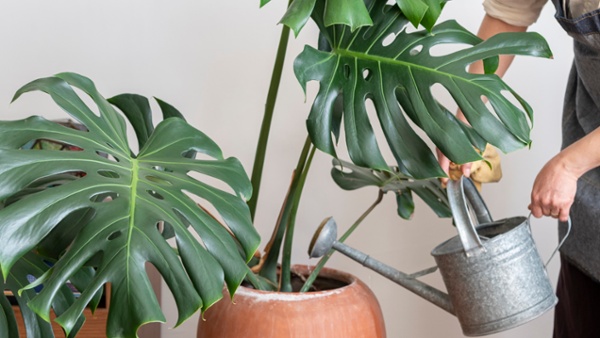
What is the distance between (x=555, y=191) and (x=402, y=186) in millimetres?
341

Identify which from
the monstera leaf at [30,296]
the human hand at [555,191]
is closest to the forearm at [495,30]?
the human hand at [555,191]

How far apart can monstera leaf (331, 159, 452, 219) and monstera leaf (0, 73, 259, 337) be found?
44cm

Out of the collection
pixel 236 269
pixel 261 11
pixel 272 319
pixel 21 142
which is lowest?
pixel 272 319

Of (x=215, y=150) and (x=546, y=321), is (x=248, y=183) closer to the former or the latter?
(x=215, y=150)

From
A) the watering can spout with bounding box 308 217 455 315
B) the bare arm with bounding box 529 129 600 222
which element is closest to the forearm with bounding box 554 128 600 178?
the bare arm with bounding box 529 129 600 222

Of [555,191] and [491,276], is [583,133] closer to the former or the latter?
[555,191]

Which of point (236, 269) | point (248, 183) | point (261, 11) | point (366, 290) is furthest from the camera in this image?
point (261, 11)

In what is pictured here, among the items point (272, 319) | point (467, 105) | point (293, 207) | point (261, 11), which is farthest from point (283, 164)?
point (467, 105)

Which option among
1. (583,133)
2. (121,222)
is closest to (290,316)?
(121,222)

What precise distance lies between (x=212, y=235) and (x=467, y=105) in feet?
1.41

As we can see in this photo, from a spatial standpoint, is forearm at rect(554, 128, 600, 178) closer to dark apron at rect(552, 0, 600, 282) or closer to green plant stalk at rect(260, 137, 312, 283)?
dark apron at rect(552, 0, 600, 282)

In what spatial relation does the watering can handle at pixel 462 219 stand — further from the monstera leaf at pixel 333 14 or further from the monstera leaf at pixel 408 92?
the monstera leaf at pixel 333 14

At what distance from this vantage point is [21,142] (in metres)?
0.97

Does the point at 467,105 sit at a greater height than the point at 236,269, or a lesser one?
greater
